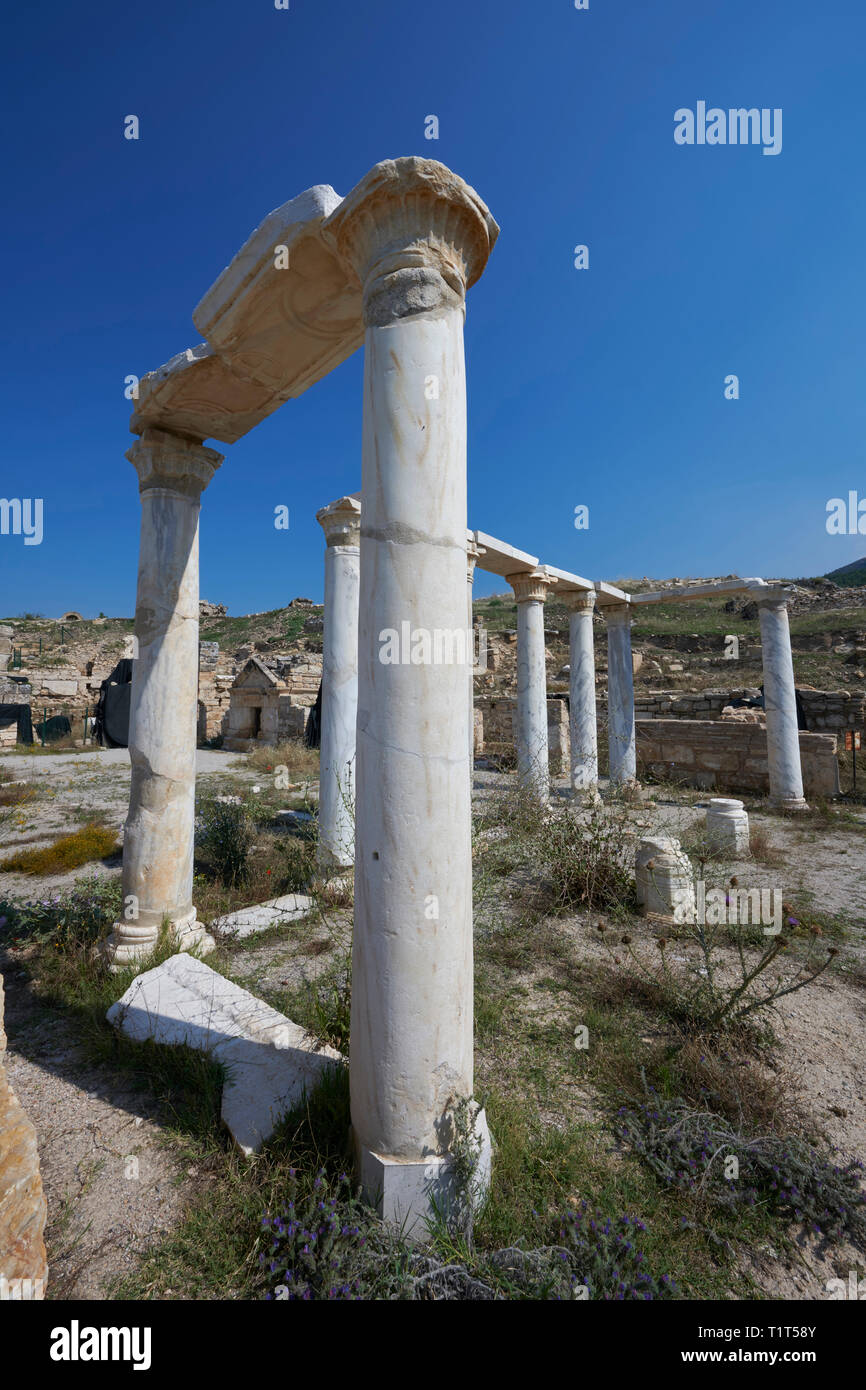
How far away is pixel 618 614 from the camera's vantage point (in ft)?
40.7

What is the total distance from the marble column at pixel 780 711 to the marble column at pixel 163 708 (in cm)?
911

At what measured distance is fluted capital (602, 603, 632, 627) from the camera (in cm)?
1233

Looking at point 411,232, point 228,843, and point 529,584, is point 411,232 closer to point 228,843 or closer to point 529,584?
point 228,843

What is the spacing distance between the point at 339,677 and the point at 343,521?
158cm

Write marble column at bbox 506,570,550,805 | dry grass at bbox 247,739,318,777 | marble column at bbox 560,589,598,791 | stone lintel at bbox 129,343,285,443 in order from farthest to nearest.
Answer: dry grass at bbox 247,739,318,777 → marble column at bbox 560,589,598,791 → marble column at bbox 506,570,550,805 → stone lintel at bbox 129,343,285,443

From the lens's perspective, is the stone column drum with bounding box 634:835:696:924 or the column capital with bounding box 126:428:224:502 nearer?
the column capital with bounding box 126:428:224:502

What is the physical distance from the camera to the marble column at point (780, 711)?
9.55 meters

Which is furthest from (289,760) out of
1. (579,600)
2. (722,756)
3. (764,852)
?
(764,852)

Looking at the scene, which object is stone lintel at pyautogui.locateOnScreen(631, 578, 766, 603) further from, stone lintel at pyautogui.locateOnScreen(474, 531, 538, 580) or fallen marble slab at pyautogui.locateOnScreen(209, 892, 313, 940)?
fallen marble slab at pyautogui.locateOnScreen(209, 892, 313, 940)

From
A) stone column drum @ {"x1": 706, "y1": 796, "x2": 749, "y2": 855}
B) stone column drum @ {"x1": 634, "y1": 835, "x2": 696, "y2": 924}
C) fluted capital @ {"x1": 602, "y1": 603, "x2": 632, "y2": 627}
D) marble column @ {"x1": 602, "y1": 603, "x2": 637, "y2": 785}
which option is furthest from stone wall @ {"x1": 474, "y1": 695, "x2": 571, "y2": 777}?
stone column drum @ {"x1": 634, "y1": 835, "x2": 696, "y2": 924}

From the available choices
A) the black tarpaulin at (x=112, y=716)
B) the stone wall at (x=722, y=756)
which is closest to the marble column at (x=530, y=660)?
the stone wall at (x=722, y=756)

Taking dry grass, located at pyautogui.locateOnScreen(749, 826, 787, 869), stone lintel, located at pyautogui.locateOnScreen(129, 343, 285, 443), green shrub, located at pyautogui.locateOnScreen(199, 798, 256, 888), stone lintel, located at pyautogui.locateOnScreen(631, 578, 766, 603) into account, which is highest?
stone lintel, located at pyautogui.locateOnScreen(631, 578, 766, 603)
